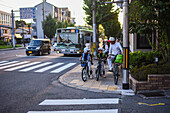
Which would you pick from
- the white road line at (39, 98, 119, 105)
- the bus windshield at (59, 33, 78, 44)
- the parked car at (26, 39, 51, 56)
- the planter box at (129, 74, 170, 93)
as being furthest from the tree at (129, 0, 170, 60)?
the parked car at (26, 39, 51, 56)

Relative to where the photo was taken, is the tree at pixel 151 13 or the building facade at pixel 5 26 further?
the building facade at pixel 5 26

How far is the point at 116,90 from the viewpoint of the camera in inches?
293

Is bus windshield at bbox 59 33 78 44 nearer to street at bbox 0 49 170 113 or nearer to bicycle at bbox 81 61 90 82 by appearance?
bicycle at bbox 81 61 90 82

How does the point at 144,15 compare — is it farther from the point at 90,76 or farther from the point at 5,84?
the point at 5,84

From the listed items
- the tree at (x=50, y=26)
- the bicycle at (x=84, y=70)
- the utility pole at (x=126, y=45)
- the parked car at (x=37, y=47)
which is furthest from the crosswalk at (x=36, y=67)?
the tree at (x=50, y=26)

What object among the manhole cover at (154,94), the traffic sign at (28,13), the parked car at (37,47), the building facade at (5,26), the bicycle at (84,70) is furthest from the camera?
the building facade at (5,26)

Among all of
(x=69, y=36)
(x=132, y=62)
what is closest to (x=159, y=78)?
(x=132, y=62)

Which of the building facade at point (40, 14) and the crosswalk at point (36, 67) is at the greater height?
the building facade at point (40, 14)

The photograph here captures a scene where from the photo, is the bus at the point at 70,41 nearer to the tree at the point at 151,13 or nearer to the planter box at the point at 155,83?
the tree at the point at 151,13

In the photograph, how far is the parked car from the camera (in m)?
24.0

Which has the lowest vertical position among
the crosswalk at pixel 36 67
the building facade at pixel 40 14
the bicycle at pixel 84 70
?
the crosswalk at pixel 36 67

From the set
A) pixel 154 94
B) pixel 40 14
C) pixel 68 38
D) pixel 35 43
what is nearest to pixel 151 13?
pixel 154 94

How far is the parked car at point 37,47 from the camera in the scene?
78.7ft

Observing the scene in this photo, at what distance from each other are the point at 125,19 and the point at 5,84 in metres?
5.77
